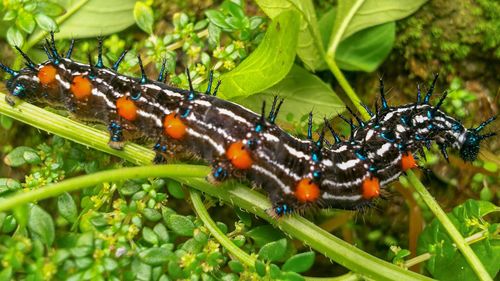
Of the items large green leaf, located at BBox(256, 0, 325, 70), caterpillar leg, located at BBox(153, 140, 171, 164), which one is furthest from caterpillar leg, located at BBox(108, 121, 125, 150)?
large green leaf, located at BBox(256, 0, 325, 70)

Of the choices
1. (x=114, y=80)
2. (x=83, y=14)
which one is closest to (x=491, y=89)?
(x=114, y=80)

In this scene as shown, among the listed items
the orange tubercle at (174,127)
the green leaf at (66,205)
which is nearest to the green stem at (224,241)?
the orange tubercle at (174,127)

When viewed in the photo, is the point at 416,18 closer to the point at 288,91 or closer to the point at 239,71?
the point at 288,91

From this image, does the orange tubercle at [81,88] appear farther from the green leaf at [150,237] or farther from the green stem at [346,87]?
the green stem at [346,87]

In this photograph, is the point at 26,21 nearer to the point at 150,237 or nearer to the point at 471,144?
the point at 150,237

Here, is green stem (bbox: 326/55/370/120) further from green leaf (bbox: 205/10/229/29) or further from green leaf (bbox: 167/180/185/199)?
green leaf (bbox: 167/180/185/199)

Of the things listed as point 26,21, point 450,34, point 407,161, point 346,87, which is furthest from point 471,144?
point 26,21
